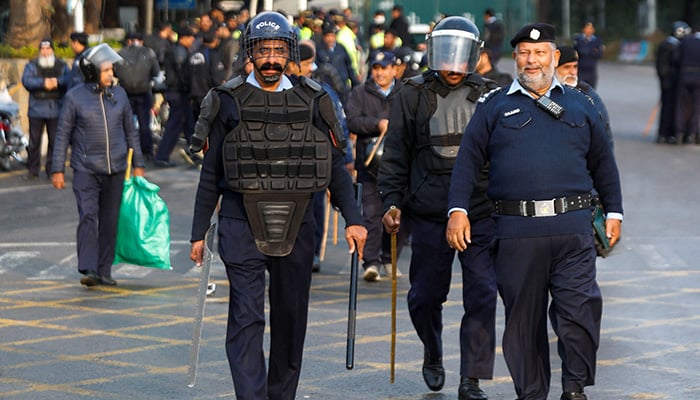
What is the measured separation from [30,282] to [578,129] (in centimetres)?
615

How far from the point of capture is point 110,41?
2548 cm

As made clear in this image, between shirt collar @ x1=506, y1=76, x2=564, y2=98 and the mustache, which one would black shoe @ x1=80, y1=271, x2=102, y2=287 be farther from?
shirt collar @ x1=506, y1=76, x2=564, y2=98

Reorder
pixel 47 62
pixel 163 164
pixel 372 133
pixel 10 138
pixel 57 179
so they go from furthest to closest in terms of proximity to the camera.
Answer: pixel 163 164 → pixel 10 138 → pixel 47 62 → pixel 372 133 → pixel 57 179

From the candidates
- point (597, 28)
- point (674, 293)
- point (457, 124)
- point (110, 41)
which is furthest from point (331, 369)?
point (597, 28)

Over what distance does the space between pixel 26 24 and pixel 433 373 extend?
17175 mm

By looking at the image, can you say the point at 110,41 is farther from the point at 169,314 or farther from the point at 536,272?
the point at 536,272

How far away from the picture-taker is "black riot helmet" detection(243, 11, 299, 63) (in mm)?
6559

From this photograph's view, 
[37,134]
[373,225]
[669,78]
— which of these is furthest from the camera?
[669,78]

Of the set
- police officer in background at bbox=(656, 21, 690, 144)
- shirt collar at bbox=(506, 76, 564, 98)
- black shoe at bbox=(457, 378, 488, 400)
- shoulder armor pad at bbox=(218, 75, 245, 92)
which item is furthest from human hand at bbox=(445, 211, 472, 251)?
police officer in background at bbox=(656, 21, 690, 144)

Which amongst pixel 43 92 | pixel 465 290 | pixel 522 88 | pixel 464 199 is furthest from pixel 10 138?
pixel 522 88

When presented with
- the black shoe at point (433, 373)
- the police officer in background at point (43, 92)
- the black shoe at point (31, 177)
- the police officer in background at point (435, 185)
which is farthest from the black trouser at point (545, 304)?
the black shoe at point (31, 177)

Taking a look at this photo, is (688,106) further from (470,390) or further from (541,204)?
(541,204)

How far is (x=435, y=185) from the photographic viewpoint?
296 inches

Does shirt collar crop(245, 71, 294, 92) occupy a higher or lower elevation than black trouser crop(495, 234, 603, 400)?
higher
